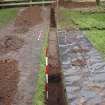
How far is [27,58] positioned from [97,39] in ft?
14.0

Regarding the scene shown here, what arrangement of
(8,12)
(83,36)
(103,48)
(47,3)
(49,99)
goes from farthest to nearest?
(47,3) < (8,12) < (83,36) < (103,48) < (49,99)

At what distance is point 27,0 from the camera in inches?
1235

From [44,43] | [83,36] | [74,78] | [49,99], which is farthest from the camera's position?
[83,36]

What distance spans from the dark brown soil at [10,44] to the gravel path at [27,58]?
254mm

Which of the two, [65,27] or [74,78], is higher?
[74,78]

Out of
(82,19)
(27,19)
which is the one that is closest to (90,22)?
(82,19)

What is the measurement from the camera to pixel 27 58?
12.0 metres

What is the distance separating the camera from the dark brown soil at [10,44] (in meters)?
13.6

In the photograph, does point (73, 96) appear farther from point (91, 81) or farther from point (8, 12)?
point (8, 12)

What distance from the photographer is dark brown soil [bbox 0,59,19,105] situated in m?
8.08

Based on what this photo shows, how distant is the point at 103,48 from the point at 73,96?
5498mm

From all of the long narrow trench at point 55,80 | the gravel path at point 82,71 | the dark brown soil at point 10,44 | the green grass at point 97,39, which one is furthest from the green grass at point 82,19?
the long narrow trench at point 55,80

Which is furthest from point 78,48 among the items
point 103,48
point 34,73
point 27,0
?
point 27,0

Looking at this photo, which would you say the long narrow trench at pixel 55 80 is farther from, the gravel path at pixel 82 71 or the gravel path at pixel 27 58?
the gravel path at pixel 27 58
